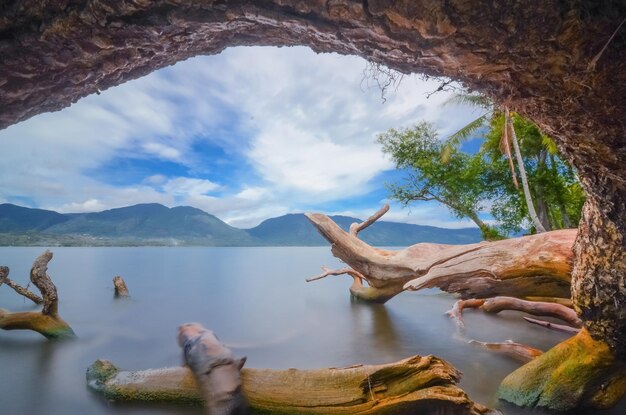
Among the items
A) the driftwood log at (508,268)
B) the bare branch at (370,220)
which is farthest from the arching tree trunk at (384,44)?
the bare branch at (370,220)

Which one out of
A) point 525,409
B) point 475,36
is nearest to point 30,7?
point 475,36

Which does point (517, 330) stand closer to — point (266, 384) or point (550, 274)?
point (550, 274)

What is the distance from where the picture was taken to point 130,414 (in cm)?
428

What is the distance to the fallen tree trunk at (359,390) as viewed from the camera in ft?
11.1

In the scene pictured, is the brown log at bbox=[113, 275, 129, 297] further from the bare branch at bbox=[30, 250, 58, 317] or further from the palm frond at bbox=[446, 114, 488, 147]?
the palm frond at bbox=[446, 114, 488, 147]

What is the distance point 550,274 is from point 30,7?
6754 mm

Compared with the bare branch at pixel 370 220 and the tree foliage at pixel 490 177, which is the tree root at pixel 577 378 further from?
the tree foliage at pixel 490 177

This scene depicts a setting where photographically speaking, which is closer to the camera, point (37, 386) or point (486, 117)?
point (37, 386)

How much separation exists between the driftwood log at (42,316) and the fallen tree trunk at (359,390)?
17.4ft

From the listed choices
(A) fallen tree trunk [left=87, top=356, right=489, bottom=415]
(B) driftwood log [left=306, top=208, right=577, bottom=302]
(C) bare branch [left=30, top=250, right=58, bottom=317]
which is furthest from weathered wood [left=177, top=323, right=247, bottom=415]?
(C) bare branch [left=30, top=250, right=58, bottom=317]

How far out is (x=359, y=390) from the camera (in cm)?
354

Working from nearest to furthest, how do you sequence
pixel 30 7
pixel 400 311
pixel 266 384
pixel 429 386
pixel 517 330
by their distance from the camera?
pixel 30 7 → pixel 429 386 → pixel 266 384 → pixel 517 330 → pixel 400 311

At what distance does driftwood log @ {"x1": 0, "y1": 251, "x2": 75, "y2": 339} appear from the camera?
7.23m

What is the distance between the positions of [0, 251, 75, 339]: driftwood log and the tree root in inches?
382
